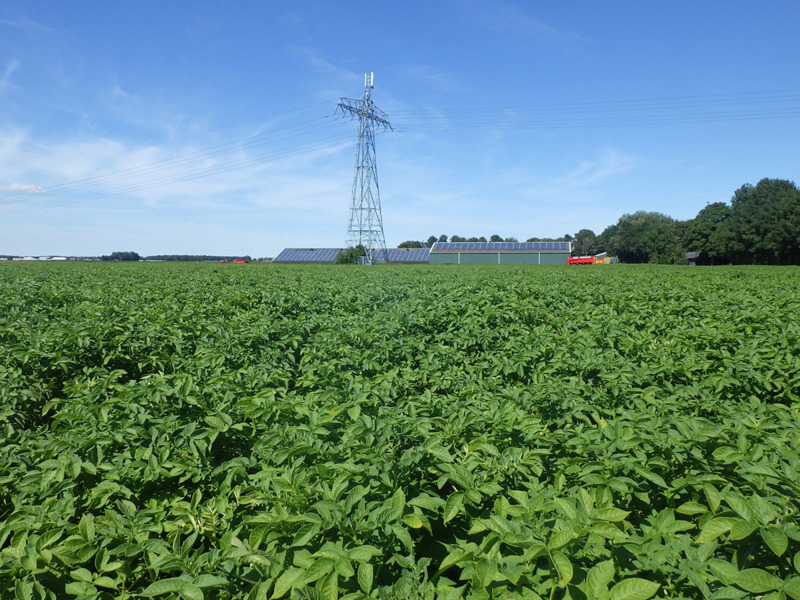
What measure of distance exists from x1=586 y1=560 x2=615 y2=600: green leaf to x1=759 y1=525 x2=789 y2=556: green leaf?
0.53m

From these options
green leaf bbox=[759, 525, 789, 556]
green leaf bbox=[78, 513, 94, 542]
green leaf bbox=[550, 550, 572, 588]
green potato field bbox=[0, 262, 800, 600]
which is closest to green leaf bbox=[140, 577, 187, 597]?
green potato field bbox=[0, 262, 800, 600]

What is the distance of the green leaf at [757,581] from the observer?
1396 millimetres

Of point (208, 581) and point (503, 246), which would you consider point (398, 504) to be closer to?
point (208, 581)

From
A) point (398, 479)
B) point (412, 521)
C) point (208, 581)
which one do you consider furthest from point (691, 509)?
point (208, 581)

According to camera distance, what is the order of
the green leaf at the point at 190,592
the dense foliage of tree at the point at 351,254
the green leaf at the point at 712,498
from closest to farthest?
the green leaf at the point at 190,592, the green leaf at the point at 712,498, the dense foliage of tree at the point at 351,254

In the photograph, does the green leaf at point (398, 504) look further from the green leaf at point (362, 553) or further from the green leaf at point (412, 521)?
the green leaf at point (362, 553)

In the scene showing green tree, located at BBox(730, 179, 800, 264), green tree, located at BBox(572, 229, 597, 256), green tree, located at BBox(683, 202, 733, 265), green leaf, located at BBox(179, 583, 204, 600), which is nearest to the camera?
green leaf, located at BBox(179, 583, 204, 600)

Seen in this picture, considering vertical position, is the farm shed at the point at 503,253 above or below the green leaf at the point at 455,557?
above

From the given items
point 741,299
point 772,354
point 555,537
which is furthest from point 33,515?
point 741,299

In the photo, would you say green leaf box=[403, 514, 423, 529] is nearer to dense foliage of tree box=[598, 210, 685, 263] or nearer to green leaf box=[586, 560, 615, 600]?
green leaf box=[586, 560, 615, 600]

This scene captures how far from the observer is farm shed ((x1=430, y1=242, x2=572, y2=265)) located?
70.6 meters

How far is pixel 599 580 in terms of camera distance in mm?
1513

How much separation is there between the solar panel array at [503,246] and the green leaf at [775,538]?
7162 cm

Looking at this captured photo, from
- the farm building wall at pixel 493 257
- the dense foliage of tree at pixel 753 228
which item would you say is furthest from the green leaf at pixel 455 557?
the farm building wall at pixel 493 257
